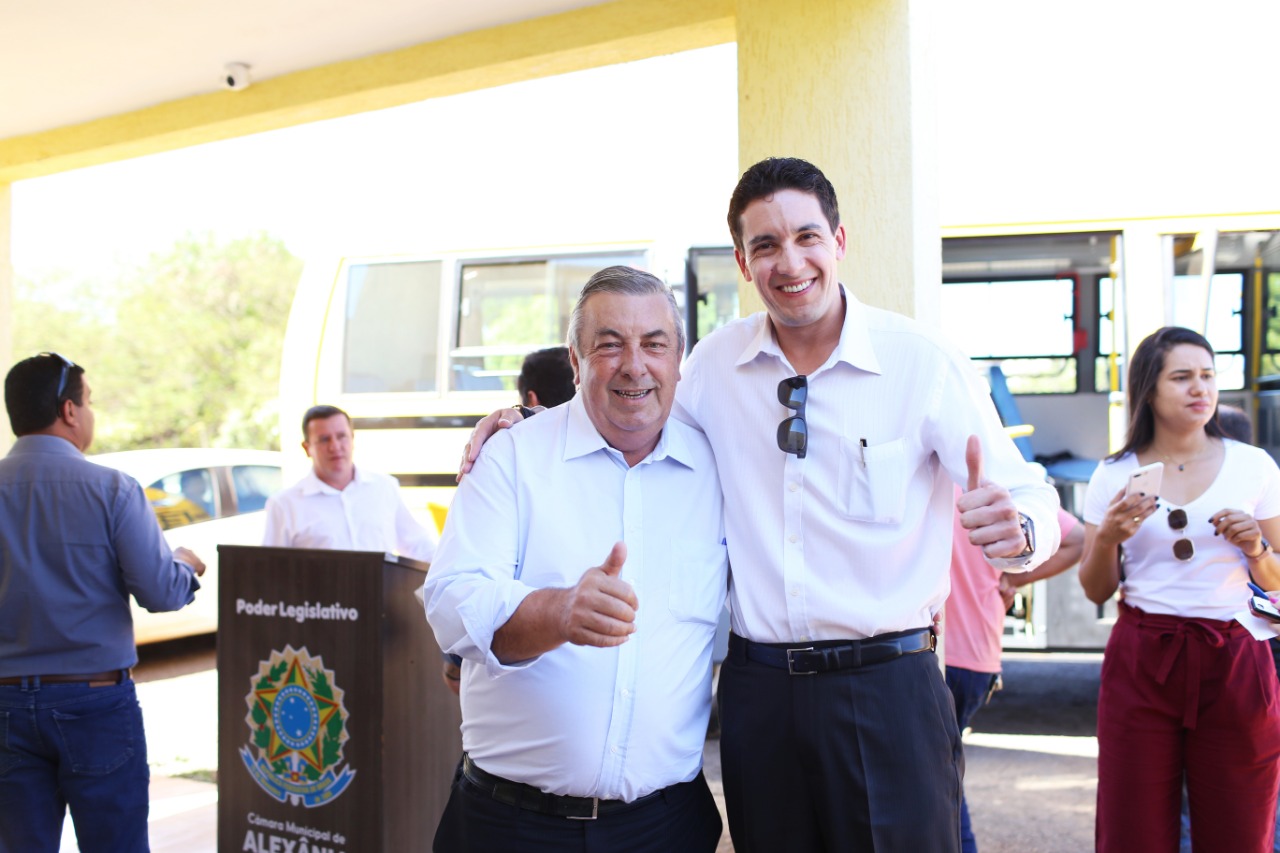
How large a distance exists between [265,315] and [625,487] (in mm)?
30176

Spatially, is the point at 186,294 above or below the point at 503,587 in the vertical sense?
above

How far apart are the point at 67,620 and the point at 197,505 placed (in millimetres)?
6002

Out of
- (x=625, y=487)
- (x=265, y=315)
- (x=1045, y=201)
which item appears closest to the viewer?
(x=625, y=487)

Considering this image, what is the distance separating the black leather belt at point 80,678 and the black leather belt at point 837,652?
216 cm

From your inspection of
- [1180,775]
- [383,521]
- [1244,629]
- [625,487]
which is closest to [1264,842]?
[1180,775]

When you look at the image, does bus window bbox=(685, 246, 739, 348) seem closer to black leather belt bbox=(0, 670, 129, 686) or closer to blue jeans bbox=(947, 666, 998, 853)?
blue jeans bbox=(947, 666, 998, 853)

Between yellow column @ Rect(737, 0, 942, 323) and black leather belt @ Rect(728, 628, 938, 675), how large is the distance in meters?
1.40

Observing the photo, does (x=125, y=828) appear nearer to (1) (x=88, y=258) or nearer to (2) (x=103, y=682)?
(2) (x=103, y=682)

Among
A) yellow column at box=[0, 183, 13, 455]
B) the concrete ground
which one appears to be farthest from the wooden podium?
yellow column at box=[0, 183, 13, 455]


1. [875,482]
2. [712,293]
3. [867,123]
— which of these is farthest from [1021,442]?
[875,482]

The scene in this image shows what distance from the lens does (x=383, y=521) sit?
16.8ft

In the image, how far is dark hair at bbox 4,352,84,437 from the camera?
128 inches

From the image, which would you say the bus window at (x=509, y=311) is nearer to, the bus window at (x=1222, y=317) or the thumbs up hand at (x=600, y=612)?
the bus window at (x=1222, y=317)

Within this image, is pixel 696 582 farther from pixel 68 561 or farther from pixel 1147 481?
pixel 68 561
